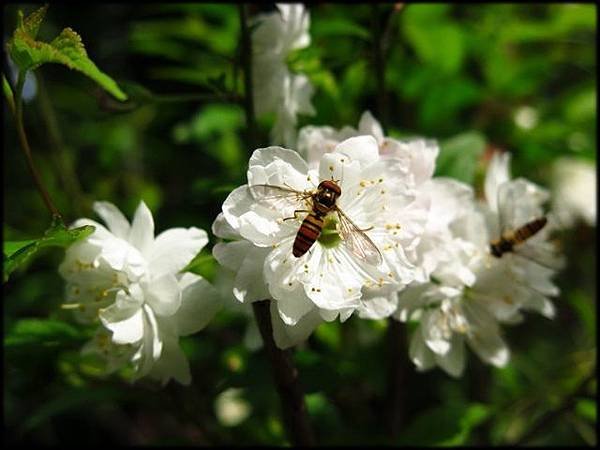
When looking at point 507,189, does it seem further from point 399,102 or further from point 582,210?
point 582,210

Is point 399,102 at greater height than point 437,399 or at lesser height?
greater

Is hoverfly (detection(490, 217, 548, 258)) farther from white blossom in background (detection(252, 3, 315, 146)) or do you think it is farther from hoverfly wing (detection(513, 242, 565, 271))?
white blossom in background (detection(252, 3, 315, 146))

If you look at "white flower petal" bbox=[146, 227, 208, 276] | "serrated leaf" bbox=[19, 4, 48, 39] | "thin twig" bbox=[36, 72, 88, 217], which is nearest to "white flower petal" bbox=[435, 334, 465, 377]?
"white flower petal" bbox=[146, 227, 208, 276]

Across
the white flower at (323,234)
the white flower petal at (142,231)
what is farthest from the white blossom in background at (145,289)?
the white flower at (323,234)

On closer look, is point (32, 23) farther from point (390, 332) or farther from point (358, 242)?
point (390, 332)

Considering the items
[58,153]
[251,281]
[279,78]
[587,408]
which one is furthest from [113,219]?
[587,408]

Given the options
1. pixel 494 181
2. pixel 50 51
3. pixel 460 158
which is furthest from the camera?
pixel 460 158

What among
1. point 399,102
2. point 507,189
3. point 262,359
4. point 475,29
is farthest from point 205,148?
point 507,189
